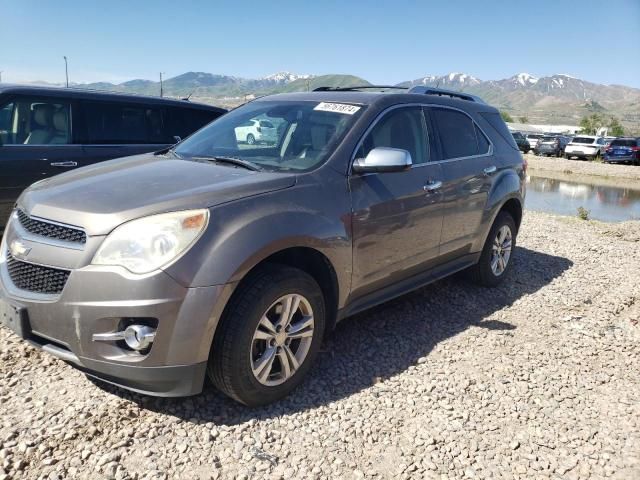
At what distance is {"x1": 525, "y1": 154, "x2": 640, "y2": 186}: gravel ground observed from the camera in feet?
92.6

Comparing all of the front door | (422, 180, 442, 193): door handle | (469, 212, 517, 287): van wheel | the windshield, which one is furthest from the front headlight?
(469, 212, 517, 287): van wheel

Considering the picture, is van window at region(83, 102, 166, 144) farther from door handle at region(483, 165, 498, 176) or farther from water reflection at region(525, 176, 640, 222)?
water reflection at region(525, 176, 640, 222)

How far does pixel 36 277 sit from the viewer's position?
109 inches

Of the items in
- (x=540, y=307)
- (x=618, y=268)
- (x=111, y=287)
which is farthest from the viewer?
(x=618, y=268)

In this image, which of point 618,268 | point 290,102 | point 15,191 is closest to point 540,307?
point 618,268

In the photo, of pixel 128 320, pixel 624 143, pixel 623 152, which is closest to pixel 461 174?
pixel 128 320

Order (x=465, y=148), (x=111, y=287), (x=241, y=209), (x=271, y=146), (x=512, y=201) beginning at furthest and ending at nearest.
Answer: (x=512, y=201), (x=465, y=148), (x=271, y=146), (x=241, y=209), (x=111, y=287)

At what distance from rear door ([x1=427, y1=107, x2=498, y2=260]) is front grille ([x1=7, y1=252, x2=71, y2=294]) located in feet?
9.35

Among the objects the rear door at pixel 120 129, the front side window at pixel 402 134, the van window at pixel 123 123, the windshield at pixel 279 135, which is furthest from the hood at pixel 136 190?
the van window at pixel 123 123

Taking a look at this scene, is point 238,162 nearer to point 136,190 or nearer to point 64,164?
point 136,190

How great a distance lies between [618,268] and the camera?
22.2ft

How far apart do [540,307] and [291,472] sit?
137 inches

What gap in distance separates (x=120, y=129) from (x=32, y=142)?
37.7 inches

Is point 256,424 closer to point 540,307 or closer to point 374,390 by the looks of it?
point 374,390
